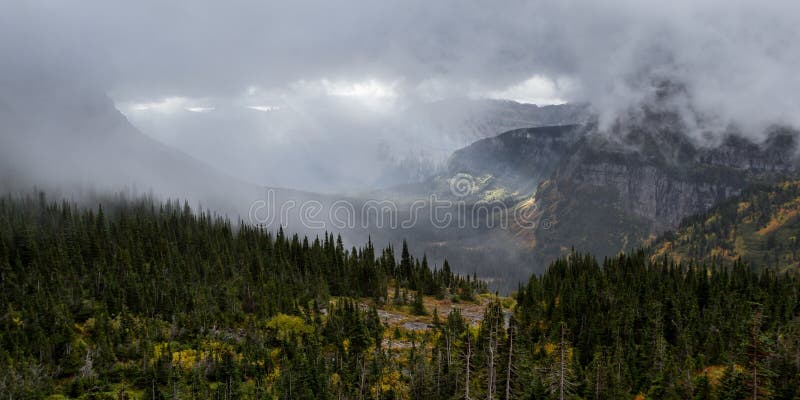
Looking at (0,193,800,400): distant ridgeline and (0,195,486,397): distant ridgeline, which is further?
(0,195,486,397): distant ridgeline

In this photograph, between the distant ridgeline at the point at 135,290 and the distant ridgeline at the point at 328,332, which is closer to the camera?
the distant ridgeline at the point at 328,332

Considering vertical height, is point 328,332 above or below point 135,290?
below

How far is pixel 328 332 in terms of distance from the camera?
120 metres

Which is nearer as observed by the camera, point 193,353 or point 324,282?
point 193,353

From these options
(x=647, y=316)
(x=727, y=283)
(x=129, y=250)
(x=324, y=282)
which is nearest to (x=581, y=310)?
(x=647, y=316)

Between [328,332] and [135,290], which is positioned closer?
[328,332]

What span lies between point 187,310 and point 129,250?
149 feet

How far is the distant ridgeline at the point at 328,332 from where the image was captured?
8275cm

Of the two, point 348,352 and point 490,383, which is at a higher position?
point 490,383

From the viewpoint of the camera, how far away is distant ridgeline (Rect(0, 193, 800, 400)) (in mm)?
82750

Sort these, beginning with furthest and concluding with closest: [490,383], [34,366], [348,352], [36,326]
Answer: [348,352], [36,326], [34,366], [490,383]

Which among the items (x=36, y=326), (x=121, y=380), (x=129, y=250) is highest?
(x=129, y=250)

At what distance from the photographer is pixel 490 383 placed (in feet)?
178

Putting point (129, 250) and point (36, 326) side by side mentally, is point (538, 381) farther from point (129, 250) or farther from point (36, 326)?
point (129, 250)
